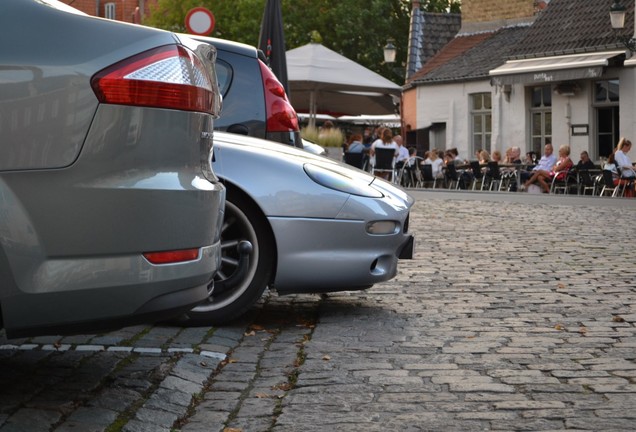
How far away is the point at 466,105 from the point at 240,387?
119 feet

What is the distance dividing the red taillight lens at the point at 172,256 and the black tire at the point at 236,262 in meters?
2.44

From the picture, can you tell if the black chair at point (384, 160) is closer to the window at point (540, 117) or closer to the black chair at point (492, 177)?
the black chair at point (492, 177)

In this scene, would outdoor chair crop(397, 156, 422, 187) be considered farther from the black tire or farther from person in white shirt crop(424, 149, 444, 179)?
the black tire

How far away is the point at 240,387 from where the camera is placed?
5926mm

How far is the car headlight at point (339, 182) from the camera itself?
7.80 meters

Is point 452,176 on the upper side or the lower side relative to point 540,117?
lower

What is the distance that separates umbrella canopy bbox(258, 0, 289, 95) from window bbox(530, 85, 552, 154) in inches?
805

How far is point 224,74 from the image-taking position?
29.8 feet

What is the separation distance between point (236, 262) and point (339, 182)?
799 millimetres

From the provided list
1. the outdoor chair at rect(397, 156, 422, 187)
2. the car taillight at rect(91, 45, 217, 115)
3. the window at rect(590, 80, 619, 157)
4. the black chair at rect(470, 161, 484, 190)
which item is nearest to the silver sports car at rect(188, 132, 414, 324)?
the car taillight at rect(91, 45, 217, 115)

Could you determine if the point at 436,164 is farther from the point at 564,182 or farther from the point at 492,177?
the point at 564,182

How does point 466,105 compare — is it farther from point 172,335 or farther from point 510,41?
point 172,335

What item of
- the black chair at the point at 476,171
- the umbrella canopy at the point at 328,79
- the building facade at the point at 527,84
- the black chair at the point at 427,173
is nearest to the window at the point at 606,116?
the building facade at the point at 527,84

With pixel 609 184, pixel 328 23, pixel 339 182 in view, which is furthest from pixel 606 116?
pixel 328 23
